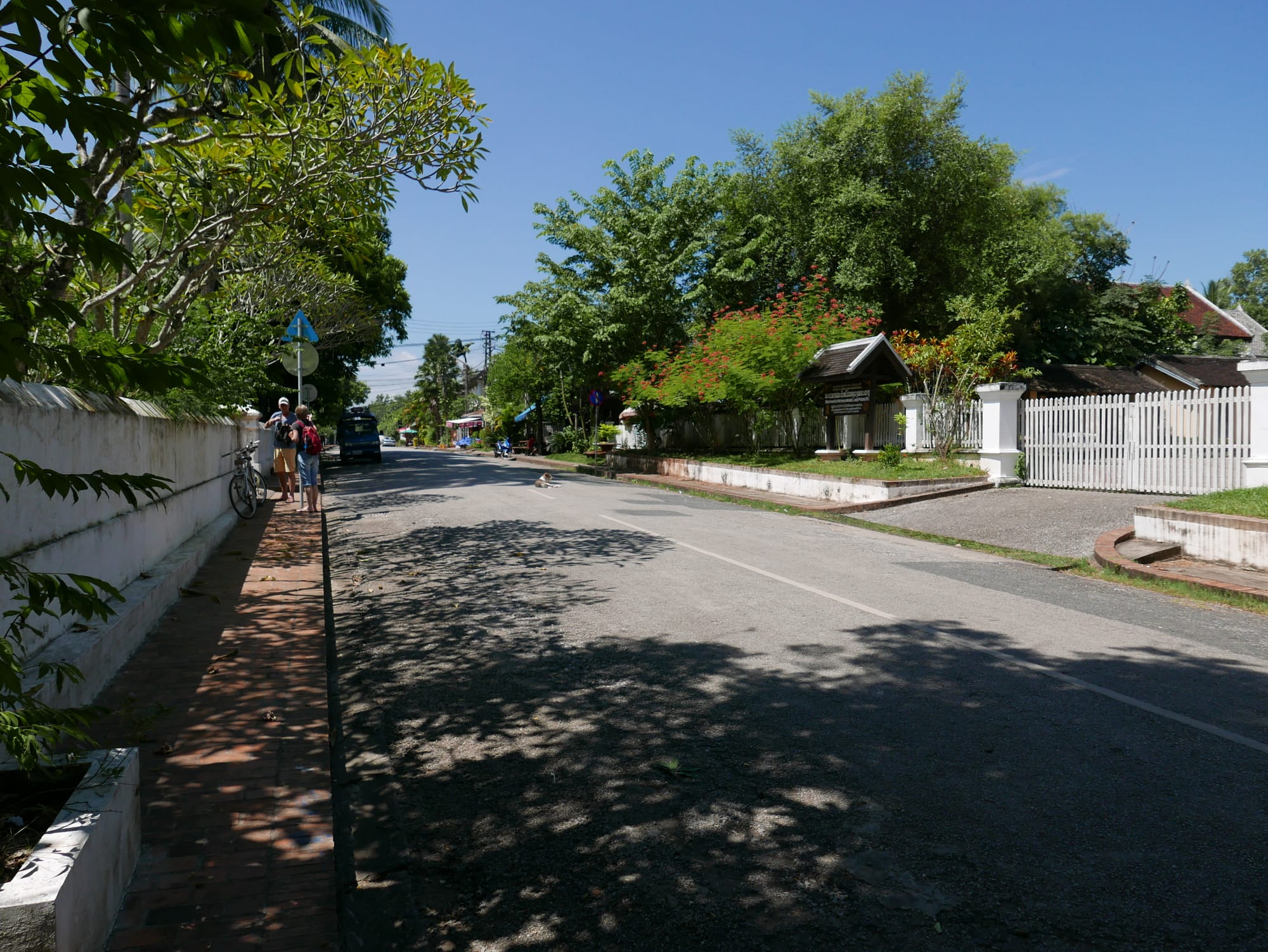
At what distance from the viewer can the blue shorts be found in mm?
15062

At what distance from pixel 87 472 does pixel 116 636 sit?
1270mm

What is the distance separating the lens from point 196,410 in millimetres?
10445

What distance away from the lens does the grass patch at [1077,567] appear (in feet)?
27.9

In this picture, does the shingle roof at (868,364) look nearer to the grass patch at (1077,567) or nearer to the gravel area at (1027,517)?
the gravel area at (1027,517)

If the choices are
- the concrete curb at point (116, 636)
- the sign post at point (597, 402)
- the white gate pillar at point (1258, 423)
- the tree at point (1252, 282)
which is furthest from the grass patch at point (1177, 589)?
the tree at point (1252, 282)

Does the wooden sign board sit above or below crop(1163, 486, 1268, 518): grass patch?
above

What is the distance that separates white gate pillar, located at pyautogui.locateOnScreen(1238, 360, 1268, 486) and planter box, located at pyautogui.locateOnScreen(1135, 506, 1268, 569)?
2379mm

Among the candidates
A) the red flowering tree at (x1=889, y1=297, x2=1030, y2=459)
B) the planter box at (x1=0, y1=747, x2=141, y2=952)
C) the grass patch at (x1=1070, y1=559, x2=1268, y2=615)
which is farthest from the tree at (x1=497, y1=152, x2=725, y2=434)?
the planter box at (x1=0, y1=747, x2=141, y2=952)

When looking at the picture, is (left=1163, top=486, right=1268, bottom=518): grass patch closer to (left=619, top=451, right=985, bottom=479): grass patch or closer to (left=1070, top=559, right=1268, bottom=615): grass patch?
(left=1070, top=559, right=1268, bottom=615): grass patch

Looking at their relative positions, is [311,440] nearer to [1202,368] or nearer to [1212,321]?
[1202,368]

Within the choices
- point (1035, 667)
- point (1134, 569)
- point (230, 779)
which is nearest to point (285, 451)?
point (230, 779)

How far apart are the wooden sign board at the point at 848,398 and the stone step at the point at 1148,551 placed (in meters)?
11.3

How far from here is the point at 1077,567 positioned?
35.3ft

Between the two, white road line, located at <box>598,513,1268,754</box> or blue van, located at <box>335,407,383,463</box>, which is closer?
white road line, located at <box>598,513,1268,754</box>
